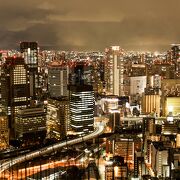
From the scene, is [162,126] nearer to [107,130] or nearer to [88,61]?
[107,130]

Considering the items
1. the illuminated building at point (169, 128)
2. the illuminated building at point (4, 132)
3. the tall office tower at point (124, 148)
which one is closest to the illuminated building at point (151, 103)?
the illuminated building at point (169, 128)

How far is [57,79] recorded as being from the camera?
10.8 meters

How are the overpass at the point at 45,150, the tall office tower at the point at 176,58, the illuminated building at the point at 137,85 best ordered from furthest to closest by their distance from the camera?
the tall office tower at the point at 176,58, the illuminated building at the point at 137,85, the overpass at the point at 45,150

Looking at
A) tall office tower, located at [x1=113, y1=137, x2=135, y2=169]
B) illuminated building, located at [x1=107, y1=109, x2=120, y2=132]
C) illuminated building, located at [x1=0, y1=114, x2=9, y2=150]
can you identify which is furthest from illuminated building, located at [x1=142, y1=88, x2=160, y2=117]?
illuminated building, located at [x1=0, y1=114, x2=9, y2=150]

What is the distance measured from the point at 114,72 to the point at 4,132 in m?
5.33

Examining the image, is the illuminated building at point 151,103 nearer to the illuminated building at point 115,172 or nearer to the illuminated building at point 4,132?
the illuminated building at point 4,132

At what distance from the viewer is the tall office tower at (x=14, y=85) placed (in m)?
8.91

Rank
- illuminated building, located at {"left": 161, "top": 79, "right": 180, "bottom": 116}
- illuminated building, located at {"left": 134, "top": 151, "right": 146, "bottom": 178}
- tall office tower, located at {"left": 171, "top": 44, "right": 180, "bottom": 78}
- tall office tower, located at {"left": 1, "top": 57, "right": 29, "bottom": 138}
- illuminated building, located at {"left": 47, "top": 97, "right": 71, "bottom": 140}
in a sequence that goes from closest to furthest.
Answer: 1. illuminated building, located at {"left": 134, "top": 151, "right": 146, "bottom": 178}
2. illuminated building, located at {"left": 47, "top": 97, "right": 71, "bottom": 140}
3. tall office tower, located at {"left": 1, "top": 57, "right": 29, "bottom": 138}
4. illuminated building, located at {"left": 161, "top": 79, "right": 180, "bottom": 116}
5. tall office tower, located at {"left": 171, "top": 44, "right": 180, "bottom": 78}

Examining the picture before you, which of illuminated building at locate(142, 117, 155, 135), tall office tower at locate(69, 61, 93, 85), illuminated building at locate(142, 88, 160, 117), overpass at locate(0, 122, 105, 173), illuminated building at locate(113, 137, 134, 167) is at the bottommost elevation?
overpass at locate(0, 122, 105, 173)

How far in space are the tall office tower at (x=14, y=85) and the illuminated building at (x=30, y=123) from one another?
53 centimetres

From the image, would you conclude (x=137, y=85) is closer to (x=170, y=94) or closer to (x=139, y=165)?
(x=170, y=94)

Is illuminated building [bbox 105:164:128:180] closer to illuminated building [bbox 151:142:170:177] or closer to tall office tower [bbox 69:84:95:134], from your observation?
illuminated building [bbox 151:142:170:177]

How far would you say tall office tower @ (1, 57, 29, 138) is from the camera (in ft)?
29.2

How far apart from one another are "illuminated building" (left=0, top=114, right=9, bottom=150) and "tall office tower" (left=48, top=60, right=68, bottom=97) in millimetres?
2841
